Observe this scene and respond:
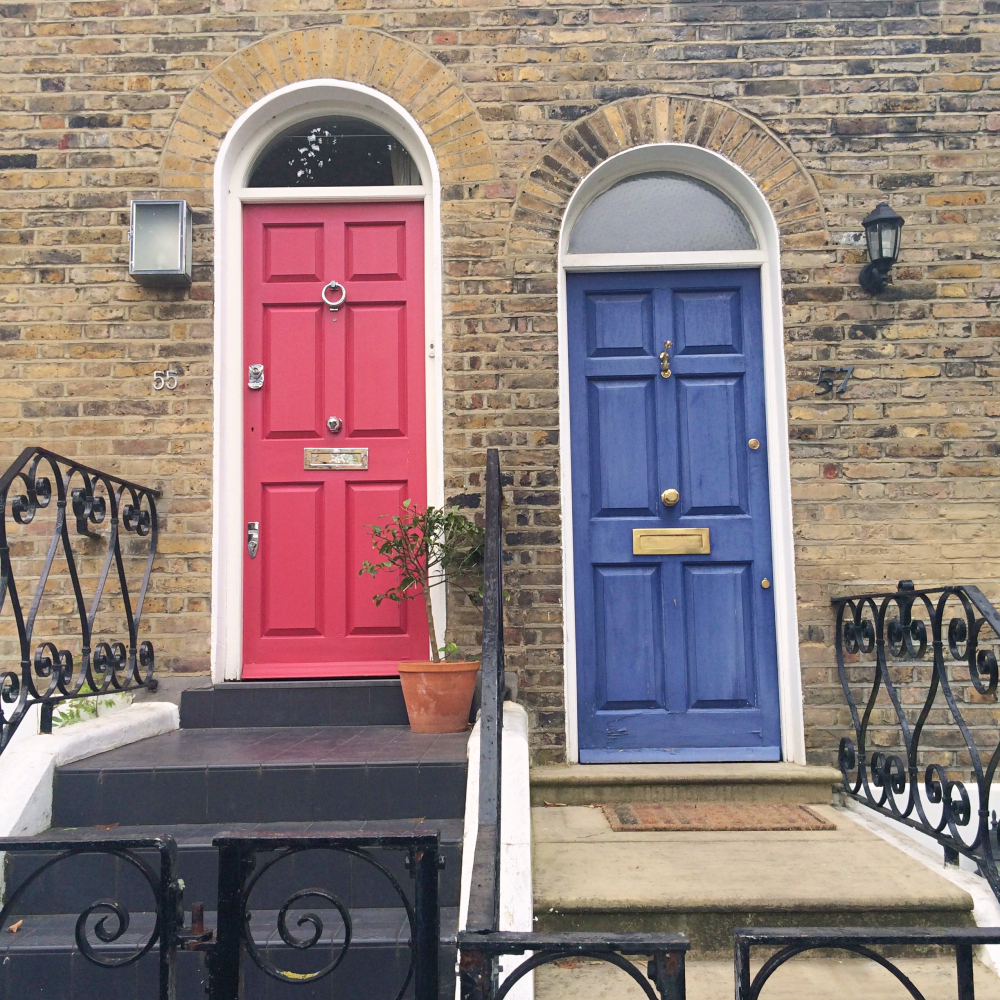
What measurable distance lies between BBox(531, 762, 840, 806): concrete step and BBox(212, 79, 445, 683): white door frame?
0.84 m

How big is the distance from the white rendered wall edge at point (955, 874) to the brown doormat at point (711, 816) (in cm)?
19

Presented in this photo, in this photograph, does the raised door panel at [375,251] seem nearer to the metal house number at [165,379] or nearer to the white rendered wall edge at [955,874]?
the metal house number at [165,379]

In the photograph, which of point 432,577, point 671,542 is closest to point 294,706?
point 432,577

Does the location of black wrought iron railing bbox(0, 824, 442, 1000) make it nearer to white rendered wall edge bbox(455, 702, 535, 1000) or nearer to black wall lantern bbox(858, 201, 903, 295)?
white rendered wall edge bbox(455, 702, 535, 1000)

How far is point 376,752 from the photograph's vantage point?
3121 mm

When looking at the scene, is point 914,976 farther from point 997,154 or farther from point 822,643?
point 997,154

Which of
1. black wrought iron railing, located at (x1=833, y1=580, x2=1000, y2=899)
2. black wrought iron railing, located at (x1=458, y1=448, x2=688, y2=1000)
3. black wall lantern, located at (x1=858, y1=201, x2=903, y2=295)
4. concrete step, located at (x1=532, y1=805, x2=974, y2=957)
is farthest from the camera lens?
black wall lantern, located at (x1=858, y1=201, x2=903, y2=295)

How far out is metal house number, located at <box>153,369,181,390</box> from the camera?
4000mm

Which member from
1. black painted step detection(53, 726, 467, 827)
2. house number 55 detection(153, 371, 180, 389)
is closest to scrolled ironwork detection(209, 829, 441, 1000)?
black painted step detection(53, 726, 467, 827)

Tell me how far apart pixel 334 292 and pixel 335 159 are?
2.25 feet

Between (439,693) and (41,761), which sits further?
(439,693)

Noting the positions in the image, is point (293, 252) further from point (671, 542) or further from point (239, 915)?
point (239, 915)

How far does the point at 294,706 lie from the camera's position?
3764 millimetres

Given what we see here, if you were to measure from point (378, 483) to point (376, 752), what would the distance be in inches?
54.7
